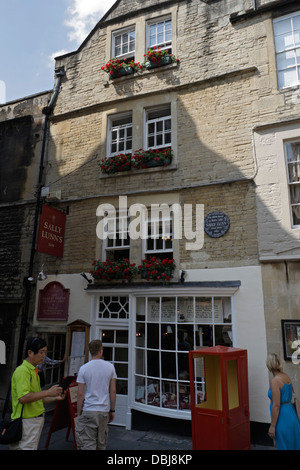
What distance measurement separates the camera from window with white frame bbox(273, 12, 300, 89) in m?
8.31

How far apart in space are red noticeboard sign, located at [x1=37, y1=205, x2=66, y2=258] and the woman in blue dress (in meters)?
6.61

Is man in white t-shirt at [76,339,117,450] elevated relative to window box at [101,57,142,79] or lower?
lower

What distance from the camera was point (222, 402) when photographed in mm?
5910

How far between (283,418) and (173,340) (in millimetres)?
3397

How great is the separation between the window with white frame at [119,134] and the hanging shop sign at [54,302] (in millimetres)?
4353

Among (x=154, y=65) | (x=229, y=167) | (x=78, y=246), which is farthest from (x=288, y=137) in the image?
(x=78, y=246)

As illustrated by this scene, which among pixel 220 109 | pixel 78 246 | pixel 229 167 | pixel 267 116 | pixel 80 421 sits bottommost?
pixel 80 421

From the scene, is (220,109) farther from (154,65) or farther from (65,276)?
(65,276)

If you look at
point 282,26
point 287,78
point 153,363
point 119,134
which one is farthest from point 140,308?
point 282,26

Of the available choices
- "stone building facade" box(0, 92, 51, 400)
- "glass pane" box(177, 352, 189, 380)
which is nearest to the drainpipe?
"stone building facade" box(0, 92, 51, 400)

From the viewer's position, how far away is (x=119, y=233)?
9445 mm

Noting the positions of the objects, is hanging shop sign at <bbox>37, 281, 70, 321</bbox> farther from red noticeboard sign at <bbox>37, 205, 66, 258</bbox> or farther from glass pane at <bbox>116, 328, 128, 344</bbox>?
glass pane at <bbox>116, 328, 128, 344</bbox>

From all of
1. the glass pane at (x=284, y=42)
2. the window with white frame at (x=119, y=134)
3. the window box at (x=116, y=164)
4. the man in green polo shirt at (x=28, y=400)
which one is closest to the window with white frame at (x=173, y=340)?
the window box at (x=116, y=164)

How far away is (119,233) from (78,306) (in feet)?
7.70
